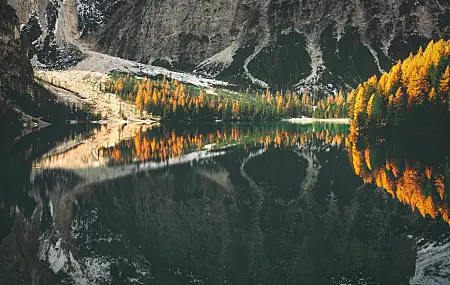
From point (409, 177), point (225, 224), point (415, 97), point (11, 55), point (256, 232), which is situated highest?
point (11, 55)

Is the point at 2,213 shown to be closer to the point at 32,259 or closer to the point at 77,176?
the point at 32,259

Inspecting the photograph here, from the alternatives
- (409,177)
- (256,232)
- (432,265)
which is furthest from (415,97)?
(432,265)

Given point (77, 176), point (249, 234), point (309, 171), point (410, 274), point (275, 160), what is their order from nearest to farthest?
point (410, 274) < point (249, 234) < point (77, 176) < point (309, 171) < point (275, 160)

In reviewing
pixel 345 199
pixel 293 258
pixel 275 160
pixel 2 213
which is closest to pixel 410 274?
pixel 293 258

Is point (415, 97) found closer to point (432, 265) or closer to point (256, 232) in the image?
point (256, 232)

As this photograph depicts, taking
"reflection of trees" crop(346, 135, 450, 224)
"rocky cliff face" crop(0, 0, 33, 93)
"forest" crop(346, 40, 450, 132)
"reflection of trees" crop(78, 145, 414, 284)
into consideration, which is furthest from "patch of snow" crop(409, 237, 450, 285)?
"rocky cliff face" crop(0, 0, 33, 93)

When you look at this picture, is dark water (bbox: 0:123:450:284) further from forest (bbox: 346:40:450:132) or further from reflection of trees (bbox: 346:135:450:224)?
forest (bbox: 346:40:450:132)
